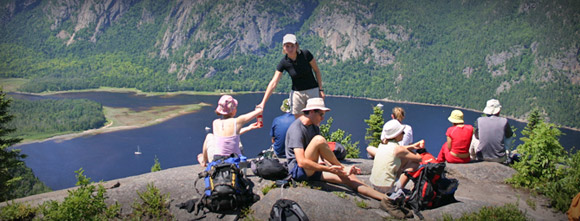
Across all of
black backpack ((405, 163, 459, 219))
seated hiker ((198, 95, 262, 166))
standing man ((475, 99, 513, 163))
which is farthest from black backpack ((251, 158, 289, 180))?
standing man ((475, 99, 513, 163))

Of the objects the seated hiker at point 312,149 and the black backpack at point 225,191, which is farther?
the seated hiker at point 312,149

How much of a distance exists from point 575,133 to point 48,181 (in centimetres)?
15559

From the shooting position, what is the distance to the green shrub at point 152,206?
8445 millimetres

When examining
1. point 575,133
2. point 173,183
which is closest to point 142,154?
point 173,183

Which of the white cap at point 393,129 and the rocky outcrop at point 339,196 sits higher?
the white cap at point 393,129

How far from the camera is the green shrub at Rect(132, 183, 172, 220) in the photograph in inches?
332

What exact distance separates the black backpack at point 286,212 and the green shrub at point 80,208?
3474mm

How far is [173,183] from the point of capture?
970 centimetres

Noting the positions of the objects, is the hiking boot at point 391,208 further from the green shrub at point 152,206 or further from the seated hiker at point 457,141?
the green shrub at point 152,206

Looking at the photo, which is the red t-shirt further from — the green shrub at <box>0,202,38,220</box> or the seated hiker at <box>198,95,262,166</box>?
the green shrub at <box>0,202,38,220</box>

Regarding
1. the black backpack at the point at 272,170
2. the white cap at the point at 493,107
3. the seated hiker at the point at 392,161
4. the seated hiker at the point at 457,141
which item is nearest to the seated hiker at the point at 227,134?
the black backpack at the point at 272,170

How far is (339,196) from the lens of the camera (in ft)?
28.2

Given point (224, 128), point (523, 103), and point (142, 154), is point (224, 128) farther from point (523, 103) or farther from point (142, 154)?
point (523, 103)

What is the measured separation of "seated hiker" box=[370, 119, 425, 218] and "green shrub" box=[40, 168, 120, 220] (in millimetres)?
5516
